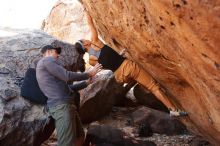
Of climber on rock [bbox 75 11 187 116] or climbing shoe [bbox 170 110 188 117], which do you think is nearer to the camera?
climbing shoe [bbox 170 110 188 117]

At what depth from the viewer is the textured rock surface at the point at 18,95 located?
7.78 metres

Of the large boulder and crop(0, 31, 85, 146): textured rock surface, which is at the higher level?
crop(0, 31, 85, 146): textured rock surface

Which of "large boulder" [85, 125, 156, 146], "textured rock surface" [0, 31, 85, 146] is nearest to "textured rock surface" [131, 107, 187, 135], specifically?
"large boulder" [85, 125, 156, 146]

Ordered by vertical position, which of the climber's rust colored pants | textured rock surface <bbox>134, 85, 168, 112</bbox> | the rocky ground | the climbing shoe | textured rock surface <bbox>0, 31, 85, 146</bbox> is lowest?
the rocky ground

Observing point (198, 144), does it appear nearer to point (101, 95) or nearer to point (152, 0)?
point (101, 95)

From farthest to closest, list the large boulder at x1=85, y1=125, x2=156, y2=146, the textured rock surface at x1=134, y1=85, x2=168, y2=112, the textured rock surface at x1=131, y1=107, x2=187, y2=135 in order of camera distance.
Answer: the textured rock surface at x1=134, y1=85, x2=168, y2=112 < the textured rock surface at x1=131, y1=107, x2=187, y2=135 < the large boulder at x1=85, y1=125, x2=156, y2=146

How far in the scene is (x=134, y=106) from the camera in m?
12.7

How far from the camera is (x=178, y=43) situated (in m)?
4.11

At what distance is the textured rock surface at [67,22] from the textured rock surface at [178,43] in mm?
7373

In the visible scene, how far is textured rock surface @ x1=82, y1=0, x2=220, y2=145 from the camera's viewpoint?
334 cm

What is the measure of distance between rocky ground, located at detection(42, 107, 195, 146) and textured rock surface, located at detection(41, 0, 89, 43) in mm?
3969

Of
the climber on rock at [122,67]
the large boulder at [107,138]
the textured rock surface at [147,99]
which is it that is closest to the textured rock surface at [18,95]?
the large boulder at [107,138]

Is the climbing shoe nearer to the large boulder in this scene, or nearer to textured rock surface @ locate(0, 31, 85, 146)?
the large boulder

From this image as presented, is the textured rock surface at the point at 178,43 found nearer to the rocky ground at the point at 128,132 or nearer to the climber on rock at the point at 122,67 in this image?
the climber on rock at the point at 122,67
